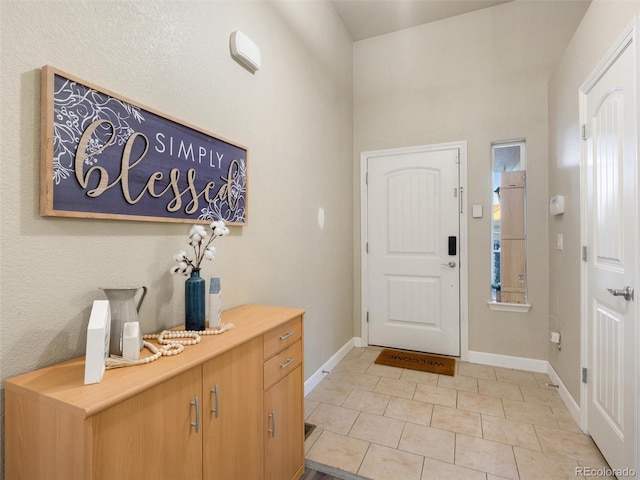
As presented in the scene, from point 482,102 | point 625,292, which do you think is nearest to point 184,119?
point 625,292

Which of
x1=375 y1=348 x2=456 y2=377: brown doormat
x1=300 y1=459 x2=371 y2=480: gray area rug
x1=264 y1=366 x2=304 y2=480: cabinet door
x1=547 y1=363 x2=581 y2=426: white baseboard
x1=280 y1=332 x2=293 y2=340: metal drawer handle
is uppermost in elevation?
x1=280 y1=332 x2=293 y2=340: metal drawer handle

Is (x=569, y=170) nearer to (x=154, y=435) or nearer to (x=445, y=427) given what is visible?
(x=445, y=427)

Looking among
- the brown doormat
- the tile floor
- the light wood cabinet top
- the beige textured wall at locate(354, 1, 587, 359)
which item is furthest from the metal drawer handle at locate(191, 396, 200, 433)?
the beige textured wall at locate(354, 1, 587, 359)

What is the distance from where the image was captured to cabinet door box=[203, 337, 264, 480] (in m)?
1.08

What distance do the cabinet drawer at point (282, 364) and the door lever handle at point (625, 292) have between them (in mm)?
1573

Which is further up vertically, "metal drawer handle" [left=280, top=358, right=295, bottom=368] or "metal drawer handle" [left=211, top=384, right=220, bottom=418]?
"metal drawer handle" [left=211, top=384, right=220, bottom=418]

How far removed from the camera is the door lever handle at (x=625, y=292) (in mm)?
1483

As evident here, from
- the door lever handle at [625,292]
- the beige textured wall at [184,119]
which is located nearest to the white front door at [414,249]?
the beige textured wall at [184,119]

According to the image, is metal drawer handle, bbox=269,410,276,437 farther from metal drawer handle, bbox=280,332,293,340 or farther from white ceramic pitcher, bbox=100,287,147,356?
white ceramic pitcher, bbox=100,287,147,356

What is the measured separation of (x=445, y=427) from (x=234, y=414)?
1.56 m

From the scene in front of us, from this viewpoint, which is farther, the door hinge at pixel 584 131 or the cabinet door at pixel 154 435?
the door hinge at pixel 584 131

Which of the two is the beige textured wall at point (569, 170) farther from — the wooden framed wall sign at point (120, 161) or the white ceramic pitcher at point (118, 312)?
the white ceramic pitcher at point (118, 312)

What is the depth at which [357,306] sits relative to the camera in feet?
12.0

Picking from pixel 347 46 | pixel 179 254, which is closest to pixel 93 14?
pixel 179 254
